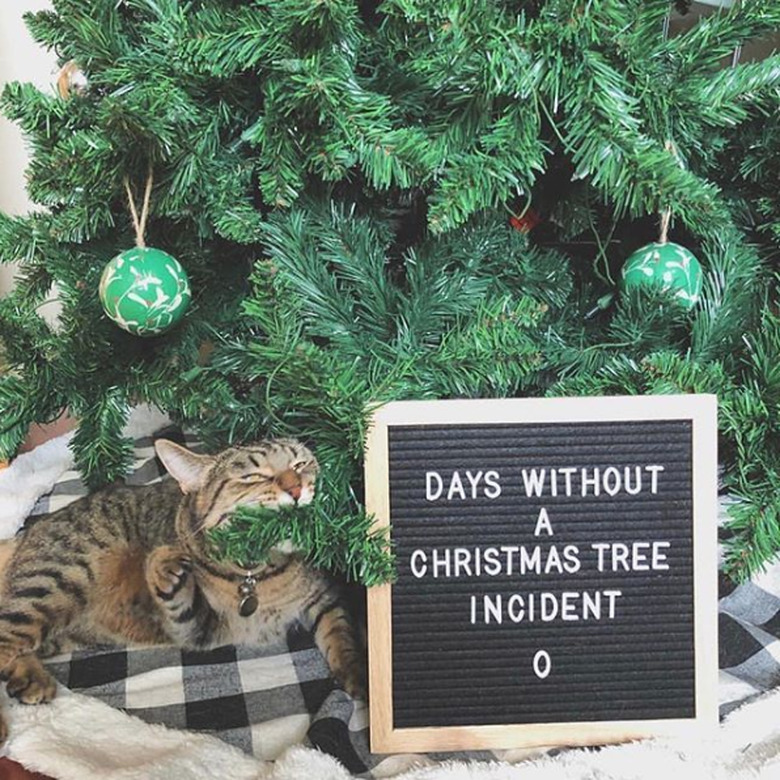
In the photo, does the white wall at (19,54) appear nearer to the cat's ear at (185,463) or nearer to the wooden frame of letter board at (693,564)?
the cat's ear at (185,463)

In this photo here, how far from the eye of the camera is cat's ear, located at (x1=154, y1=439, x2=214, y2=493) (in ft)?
2.55

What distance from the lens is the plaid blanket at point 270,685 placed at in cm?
73

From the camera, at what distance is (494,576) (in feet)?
2.29

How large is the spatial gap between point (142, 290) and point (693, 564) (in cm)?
51

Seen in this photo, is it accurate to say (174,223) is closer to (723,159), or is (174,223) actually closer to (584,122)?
(584,122)

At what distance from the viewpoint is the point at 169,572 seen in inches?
32.2

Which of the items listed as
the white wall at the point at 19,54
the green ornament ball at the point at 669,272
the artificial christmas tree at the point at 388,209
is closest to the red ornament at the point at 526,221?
the artificial christmas tree at the point at 388,209

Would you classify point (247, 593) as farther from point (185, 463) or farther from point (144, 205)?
point (144, 205)

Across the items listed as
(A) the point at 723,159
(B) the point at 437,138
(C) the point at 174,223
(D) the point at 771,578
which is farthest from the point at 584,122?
(D) the point at 771,578

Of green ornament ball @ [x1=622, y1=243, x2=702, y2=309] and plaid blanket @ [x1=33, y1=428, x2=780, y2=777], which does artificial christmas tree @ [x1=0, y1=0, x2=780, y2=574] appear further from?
plaid blanket @ [x1=33, y1=428, x2=780, y2=777]

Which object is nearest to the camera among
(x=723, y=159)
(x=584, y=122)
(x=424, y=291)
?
(x=584, y=122)

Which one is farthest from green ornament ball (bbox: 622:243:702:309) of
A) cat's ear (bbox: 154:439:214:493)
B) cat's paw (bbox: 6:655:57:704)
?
cat's paw (bbox: 6:655:57:704)

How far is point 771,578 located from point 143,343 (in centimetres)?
75

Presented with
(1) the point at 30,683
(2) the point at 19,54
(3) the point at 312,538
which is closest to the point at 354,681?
(3) the point at 312,538
